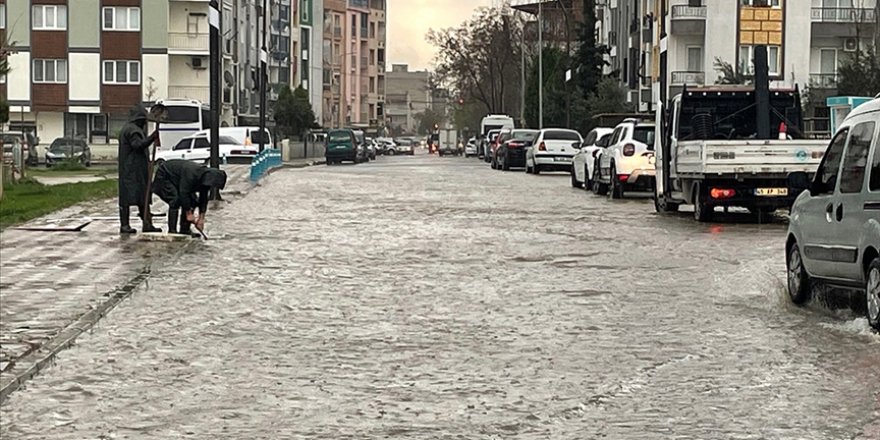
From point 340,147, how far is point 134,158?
6016cm

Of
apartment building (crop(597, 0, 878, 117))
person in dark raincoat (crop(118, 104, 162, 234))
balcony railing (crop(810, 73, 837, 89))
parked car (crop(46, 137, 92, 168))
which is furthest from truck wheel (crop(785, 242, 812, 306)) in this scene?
apartment building (crop(597, 0, 878, 117))

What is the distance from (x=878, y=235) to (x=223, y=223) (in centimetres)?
1382

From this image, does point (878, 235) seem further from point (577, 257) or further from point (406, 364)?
point (577, 257)

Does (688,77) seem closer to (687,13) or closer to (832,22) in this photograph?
(687,13)

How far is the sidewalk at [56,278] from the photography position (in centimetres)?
1066

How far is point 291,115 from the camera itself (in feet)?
340

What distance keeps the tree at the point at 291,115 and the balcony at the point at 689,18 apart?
3811 centimetres

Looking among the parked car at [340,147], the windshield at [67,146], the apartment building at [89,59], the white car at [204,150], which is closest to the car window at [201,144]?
the white car at [204,150]

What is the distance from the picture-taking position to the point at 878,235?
38.2 feet

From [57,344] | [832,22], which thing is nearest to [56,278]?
[57,344]

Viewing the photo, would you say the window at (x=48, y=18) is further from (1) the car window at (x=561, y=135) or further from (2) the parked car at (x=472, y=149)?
(1) the car window at (x=561, y=135)

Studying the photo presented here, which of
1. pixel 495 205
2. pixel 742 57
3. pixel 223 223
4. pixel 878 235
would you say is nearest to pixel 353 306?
pixel 878 235

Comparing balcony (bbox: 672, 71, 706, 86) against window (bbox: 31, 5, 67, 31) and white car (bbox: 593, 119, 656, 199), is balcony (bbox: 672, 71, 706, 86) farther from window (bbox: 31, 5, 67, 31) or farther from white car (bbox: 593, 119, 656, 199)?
white car (bbox: 593, 119, 656, 199)

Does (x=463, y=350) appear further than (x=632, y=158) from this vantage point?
No
